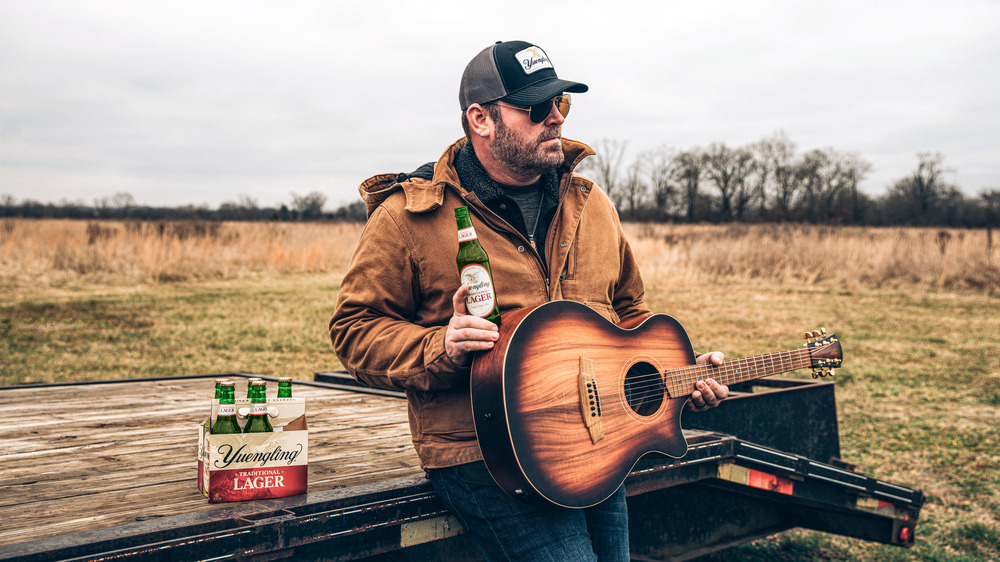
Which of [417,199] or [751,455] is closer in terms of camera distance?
[417,199]

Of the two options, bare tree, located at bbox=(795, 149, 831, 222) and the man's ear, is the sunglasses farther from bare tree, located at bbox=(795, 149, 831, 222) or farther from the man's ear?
bare tree, located at bbox=(795, 149, 831, 222)

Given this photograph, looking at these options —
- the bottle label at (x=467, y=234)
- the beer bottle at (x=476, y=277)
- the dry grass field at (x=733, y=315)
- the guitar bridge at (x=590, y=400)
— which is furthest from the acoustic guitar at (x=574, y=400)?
the dry grass field at (x=733, y=315)

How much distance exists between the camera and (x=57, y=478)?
8.46 feet

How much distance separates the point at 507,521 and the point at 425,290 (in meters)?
0.79

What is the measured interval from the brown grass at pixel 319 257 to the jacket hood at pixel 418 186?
14845mm

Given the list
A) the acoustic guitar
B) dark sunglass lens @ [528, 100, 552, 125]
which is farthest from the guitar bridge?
dark sunglass lens @ [528, 100, 552, 125]

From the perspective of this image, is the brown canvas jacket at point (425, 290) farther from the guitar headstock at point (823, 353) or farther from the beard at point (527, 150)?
the guitar headstock at point (823, 353)

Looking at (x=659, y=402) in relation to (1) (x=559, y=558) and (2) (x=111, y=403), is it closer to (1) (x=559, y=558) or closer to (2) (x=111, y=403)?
(1) (x=559, y=558)

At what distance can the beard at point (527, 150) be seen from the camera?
2.51 m

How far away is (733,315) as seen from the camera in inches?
513

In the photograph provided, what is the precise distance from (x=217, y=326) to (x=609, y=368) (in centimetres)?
996

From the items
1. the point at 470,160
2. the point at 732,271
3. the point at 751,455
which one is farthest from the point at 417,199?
the point at 732,271

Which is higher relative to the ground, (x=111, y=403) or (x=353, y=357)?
(x=353, y=357)

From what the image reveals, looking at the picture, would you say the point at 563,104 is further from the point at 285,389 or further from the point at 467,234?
the point at 285,389
